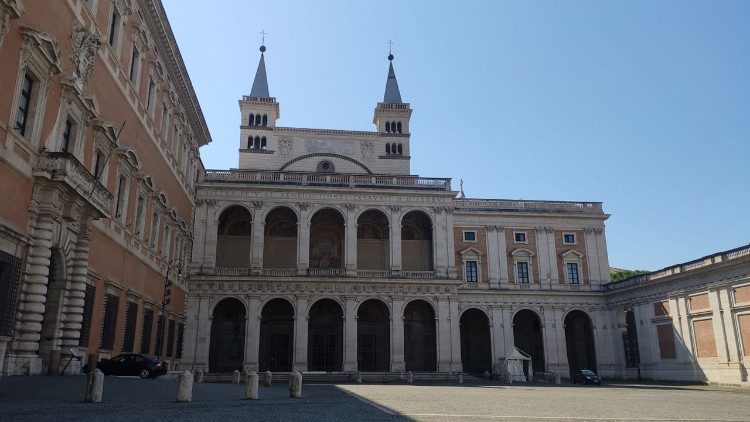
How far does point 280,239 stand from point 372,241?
6575 millimetres

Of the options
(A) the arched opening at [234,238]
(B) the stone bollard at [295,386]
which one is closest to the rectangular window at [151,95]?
(A) the arched opening at [234,238]

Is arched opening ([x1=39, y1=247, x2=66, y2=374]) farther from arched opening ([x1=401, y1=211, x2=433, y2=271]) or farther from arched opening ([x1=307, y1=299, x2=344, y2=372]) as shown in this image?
arched opening ([x1=401, y1=211, x2=433, y2=271])

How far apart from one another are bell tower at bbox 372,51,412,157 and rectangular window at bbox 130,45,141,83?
31.9 meters

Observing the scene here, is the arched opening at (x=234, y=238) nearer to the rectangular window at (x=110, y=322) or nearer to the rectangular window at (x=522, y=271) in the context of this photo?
the rectangular window at (x=110, y=322)

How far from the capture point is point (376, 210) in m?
39.9

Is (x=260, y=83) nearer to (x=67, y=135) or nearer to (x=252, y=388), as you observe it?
(x=67, y=135)

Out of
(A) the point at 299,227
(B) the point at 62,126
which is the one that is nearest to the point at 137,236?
(B) the point at 62,126

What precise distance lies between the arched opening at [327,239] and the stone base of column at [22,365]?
26.0 metres

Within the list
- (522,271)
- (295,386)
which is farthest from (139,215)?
(522,271)

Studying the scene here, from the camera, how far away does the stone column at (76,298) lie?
1703cm

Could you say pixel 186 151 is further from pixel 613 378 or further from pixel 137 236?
pixel 613 378

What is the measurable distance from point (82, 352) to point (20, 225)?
5528mm

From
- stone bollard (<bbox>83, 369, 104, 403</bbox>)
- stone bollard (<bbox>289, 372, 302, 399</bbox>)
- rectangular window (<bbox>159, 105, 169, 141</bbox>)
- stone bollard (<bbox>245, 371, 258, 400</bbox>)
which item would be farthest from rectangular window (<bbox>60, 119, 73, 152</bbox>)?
rectangular window (<bbox>159, 105, 169, 141</bbox>)

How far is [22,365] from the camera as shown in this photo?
1452cm
